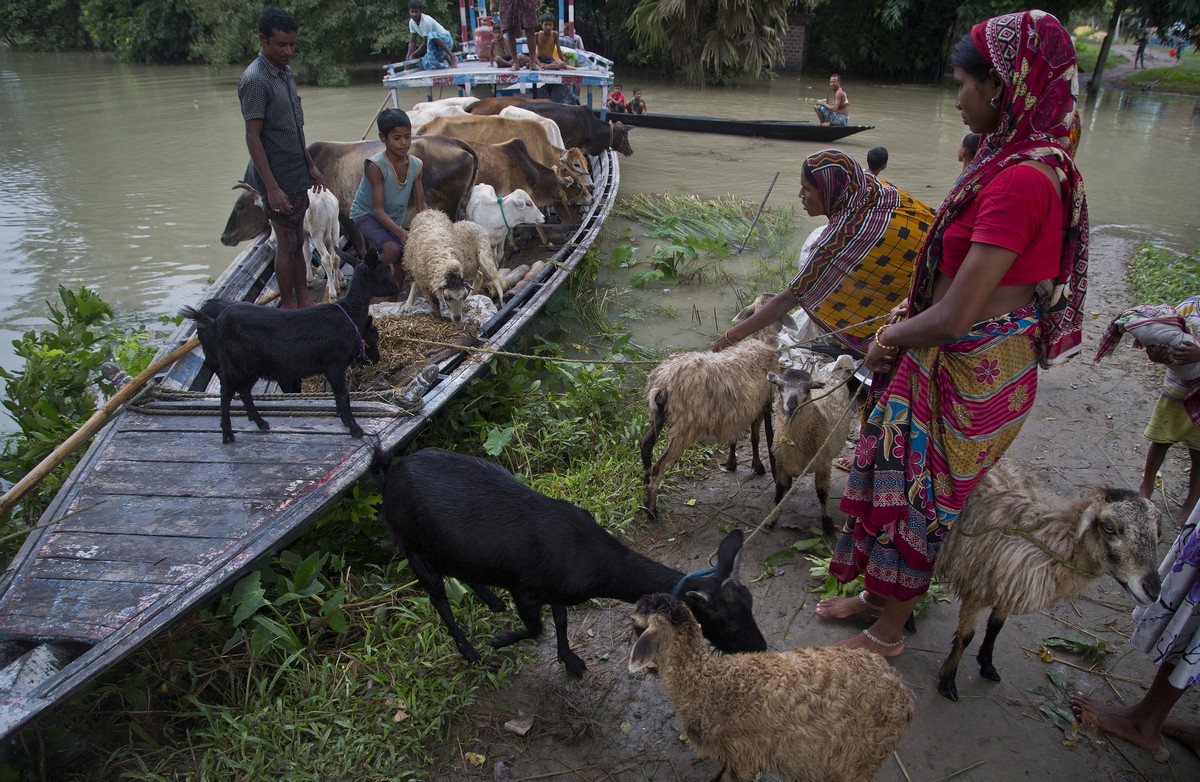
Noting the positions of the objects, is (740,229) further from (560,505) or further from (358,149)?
(560,505)

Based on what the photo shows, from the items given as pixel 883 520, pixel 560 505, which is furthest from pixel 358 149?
pixel 883 520

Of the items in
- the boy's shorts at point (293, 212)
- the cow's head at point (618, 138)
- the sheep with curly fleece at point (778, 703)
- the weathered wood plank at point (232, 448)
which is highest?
the cow's head at point (618, 138)

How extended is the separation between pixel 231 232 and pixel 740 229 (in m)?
6.21

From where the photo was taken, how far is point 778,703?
238cm

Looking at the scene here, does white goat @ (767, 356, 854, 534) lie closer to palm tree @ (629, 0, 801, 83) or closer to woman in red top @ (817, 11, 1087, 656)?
woman in red top @ (817, 11, 1087, 656)

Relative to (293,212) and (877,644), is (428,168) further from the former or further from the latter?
(877,644)

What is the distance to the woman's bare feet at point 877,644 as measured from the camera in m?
3.14

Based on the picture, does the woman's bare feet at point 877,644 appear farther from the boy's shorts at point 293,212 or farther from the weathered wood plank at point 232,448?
the boy's shorts at point 293,212

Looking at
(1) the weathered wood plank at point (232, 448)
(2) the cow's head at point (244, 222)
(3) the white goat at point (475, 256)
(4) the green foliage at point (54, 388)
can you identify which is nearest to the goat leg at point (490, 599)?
(1) the weathered wood plank at point (232, 448)

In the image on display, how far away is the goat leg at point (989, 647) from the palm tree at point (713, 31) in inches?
871

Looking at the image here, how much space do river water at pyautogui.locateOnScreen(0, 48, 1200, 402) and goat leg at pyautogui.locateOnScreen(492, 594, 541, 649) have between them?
4.31 m

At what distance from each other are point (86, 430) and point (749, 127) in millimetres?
14888

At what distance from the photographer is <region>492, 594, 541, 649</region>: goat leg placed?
3.01 m

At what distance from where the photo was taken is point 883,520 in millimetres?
2820
